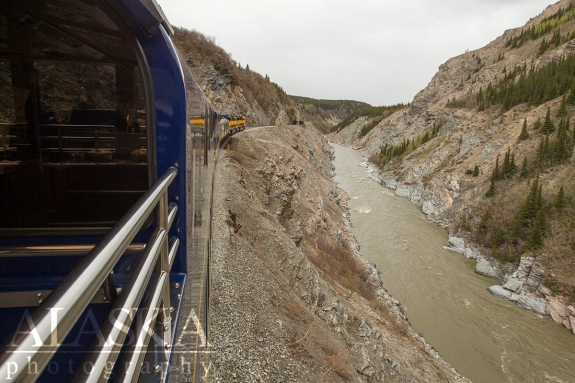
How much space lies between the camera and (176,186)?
118 inches

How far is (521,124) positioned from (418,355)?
40.8 metres

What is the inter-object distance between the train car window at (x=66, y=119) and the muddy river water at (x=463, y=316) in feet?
56.7

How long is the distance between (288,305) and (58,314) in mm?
7501

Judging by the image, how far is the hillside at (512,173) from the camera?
976 inches

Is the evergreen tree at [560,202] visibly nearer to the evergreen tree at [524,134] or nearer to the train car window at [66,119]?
the evergreen tree at [524,134]

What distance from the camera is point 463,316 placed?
64.4 feet

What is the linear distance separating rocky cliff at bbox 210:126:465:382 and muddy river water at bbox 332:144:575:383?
1994mm

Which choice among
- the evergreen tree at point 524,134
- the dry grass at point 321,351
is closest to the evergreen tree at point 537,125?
the evergreen tree at point 524,134

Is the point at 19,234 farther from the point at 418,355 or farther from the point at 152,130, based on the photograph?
the point at 418,355

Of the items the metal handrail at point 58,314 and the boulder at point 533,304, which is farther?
the boulder at point 533,304

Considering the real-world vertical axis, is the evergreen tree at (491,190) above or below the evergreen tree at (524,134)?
below

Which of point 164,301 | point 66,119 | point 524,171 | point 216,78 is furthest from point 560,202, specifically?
point 216,78

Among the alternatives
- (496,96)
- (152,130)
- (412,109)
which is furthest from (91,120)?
(412,109)

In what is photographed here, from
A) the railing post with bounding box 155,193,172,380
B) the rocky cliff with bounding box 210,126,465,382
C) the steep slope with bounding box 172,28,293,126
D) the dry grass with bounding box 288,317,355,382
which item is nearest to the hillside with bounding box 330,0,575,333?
the rocky cliff with bounding box 210,126,465,382
